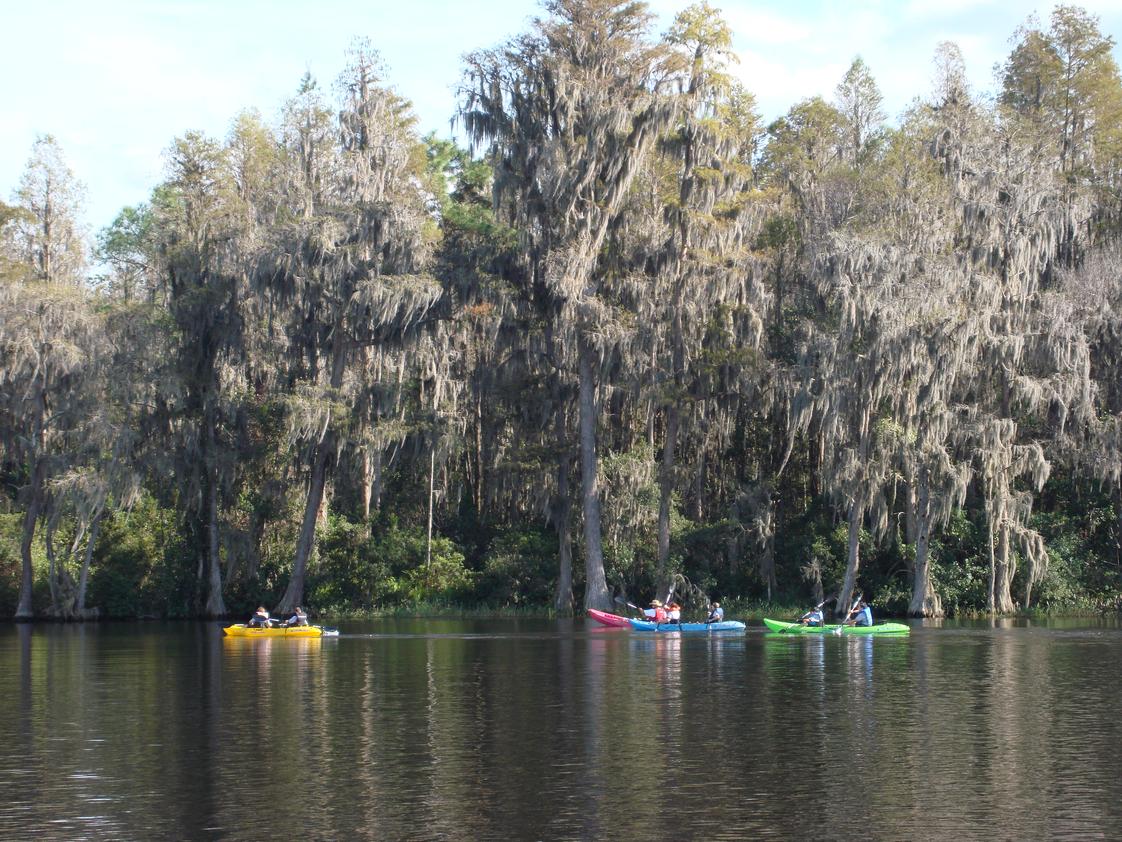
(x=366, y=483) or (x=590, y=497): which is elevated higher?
(x=366, y=483)

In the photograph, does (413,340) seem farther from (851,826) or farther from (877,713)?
(851,826)

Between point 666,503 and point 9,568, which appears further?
point 9,568

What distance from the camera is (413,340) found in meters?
51.2

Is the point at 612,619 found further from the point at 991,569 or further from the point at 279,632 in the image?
the point at 991,569

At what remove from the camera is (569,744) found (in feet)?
71.7

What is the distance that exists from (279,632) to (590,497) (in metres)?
11.9

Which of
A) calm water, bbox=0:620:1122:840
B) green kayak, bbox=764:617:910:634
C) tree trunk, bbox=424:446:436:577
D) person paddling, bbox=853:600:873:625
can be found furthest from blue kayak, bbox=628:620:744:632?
tree trunk, bbox=424:446:436:577

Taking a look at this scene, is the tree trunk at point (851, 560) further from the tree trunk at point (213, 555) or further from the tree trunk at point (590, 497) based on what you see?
the tree trunk at point (213, 555)

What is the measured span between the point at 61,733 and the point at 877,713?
13838 millimetres

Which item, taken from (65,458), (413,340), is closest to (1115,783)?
(413,340)

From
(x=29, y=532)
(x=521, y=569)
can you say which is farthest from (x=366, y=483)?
(x=29, y=532)

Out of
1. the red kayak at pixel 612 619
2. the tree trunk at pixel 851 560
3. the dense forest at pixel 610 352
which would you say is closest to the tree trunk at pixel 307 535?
the dense forest at pixel 610 352

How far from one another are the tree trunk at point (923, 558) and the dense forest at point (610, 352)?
0.42ft

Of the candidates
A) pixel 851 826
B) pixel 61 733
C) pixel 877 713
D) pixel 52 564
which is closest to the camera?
pixel 851 826
